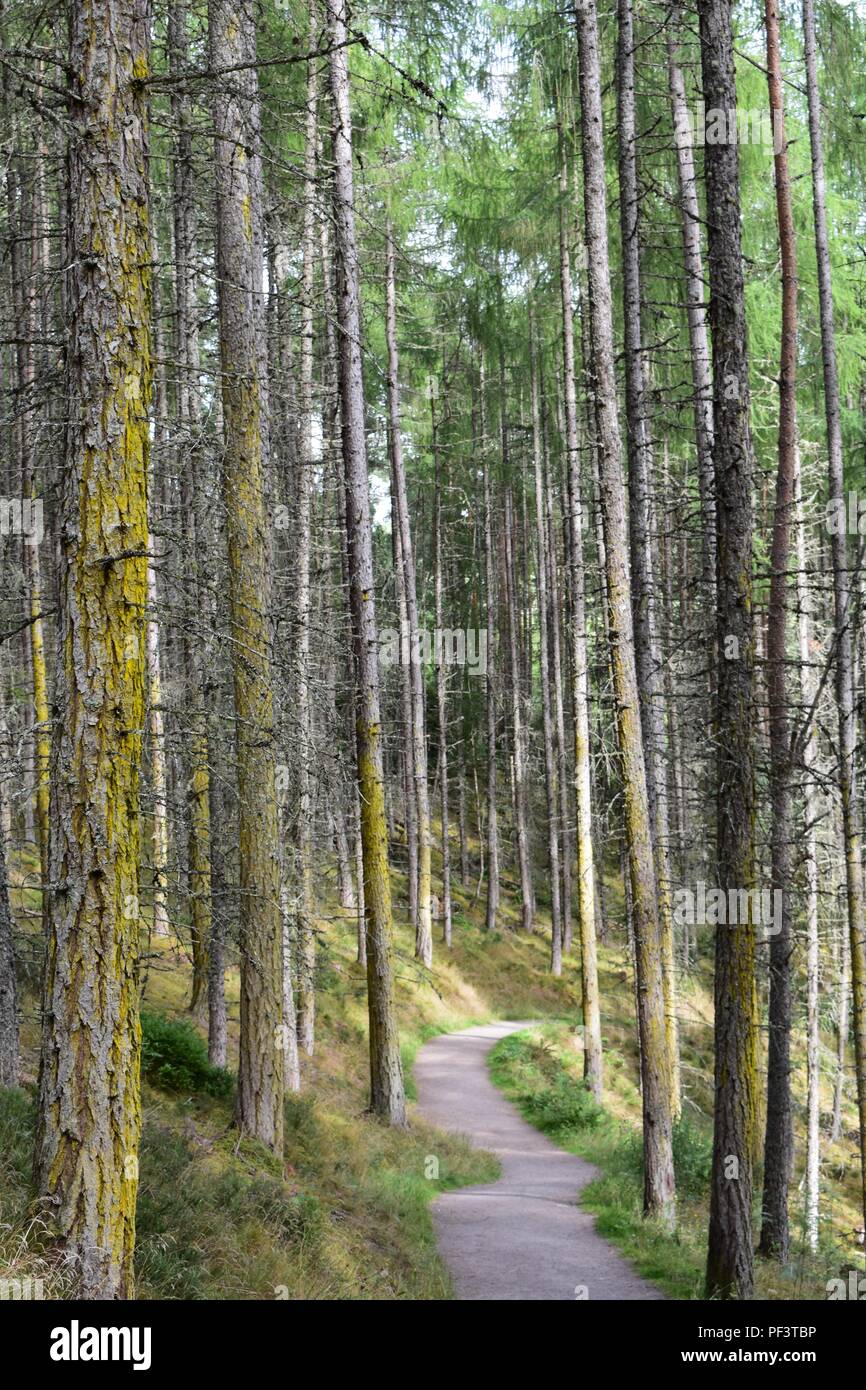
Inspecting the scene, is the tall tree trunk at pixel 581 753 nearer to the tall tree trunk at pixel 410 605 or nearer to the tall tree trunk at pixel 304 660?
the tall tree trunk at pixel 410 605

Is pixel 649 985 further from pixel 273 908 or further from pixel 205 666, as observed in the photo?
pixel 205 666

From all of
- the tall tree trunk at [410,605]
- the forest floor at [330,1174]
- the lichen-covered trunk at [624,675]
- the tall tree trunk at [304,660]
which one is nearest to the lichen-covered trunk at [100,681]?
the forest floor at [330,1174]

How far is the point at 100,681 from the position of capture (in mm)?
4727

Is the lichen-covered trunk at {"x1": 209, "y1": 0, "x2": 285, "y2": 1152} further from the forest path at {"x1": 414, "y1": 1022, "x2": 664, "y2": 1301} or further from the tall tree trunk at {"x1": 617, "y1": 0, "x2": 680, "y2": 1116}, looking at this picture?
the tall tree trunk at {"x1": 617, "y1": 0, "x2": 680, "y2": 1116}

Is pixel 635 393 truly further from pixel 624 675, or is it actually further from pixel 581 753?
pixel 581 753

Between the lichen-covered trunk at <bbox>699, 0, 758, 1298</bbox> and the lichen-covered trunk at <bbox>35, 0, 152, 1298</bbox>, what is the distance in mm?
4606

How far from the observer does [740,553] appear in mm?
8039

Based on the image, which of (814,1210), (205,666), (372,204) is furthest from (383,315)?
(814,1210)

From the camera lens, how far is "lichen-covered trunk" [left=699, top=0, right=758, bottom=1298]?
7793 mm

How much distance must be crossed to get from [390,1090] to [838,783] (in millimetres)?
6527

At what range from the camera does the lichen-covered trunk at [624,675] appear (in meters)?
10.6

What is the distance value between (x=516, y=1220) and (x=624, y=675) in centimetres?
551

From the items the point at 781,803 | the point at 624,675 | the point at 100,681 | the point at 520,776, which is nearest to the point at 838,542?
the point at 781,803
